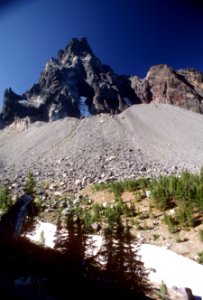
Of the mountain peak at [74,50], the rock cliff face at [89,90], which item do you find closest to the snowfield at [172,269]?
the rock cliff face at [89,90]

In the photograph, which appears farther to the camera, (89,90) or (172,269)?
(89,90)

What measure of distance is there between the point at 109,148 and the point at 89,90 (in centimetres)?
10175

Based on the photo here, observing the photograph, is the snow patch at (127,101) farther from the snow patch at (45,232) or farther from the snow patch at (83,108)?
the snow patch at (45,232)

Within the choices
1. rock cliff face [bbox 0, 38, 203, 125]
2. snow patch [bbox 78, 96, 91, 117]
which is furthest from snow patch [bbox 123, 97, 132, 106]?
snow patch [bbox 78, 96, 91, 117]

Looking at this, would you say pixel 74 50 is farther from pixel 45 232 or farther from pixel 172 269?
pixel 172 269

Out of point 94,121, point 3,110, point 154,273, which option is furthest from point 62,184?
point 3,110

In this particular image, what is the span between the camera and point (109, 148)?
248ft

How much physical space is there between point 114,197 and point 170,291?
77.4 ft

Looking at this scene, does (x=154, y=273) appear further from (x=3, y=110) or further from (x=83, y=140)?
(x=3, y=110)

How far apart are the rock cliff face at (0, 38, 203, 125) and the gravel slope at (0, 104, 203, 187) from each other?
117ft

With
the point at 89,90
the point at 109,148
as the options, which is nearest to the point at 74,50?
the point at 89,90

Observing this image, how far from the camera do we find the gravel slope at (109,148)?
62.2 meters

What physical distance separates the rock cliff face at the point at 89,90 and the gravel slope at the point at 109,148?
35.6 metres

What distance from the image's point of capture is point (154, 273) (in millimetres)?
23406
